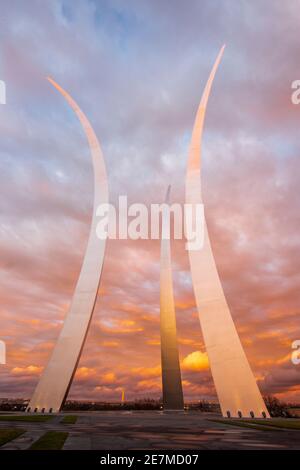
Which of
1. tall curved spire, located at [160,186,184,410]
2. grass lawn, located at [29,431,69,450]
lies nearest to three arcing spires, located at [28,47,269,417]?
tall curved spire, located at [160,186,184,410]

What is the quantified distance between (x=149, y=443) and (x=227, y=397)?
36.8 feet

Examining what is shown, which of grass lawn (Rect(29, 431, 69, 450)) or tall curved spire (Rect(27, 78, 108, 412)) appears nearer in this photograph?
grass lawn (Rect(29, 431, 69, 450))

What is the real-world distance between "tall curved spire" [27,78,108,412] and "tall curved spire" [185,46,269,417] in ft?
22.0

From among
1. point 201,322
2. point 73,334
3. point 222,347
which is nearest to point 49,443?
point 222,347

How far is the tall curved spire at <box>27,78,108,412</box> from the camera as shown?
21.7 metres

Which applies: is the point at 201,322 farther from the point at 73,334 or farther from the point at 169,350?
the point at 169,350

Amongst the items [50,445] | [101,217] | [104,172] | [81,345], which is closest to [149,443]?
[50,445]

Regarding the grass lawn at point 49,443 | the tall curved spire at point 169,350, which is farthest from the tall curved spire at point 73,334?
the grass lawn at point 49,443

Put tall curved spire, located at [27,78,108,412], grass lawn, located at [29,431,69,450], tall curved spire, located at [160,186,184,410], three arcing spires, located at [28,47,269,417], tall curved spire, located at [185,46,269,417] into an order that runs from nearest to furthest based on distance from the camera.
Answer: grass lawn, located at [29,431,69,450]
tall curved spire, located at [185,46,269,417]
three arcing spires, located at [28,47,269,417]
tall curved spire, located at [27,78,108,412]
tall curved spire, located at [160,186,184,410]

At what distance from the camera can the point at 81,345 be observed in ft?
74.7

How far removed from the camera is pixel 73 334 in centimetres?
2302

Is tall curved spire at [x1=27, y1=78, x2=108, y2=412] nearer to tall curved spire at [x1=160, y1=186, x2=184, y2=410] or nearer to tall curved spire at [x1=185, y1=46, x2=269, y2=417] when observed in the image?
tall curved spire at [x1=185, y1=46, x2=269, y2=417]

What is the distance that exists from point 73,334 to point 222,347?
8.85 m
